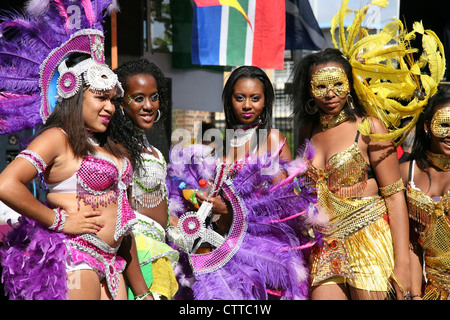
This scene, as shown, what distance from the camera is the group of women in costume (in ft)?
9.66

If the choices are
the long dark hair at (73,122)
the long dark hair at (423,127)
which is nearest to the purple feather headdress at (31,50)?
the long dark hair at (73,122)

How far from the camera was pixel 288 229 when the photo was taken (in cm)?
333

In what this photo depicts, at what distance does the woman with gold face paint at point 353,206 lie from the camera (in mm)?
3336

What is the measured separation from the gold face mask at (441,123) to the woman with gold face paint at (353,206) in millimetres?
298

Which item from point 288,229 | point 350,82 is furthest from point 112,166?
point 350,82

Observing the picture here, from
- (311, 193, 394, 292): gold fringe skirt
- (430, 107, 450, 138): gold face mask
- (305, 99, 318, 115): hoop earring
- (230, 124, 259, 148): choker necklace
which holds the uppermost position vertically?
(305, 99, 318, 115): hoop earring

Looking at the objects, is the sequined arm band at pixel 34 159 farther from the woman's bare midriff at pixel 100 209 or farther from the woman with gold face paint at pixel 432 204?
the woman with gold face paint at pixel 432 204

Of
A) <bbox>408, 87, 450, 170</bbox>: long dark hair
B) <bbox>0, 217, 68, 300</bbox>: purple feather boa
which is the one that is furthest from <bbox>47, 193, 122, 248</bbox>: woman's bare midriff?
<bbox>408, 87, 450, 170</bbox>: long dark hair

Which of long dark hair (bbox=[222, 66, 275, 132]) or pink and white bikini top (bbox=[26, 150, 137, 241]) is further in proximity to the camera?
long dark hair (bbox=[222, 66, 275, 132])

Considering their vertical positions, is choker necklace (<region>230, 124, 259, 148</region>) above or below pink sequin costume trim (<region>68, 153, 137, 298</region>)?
above

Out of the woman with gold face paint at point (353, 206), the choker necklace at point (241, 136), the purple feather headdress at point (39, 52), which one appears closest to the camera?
the purple feather headdress at point (39, 52)

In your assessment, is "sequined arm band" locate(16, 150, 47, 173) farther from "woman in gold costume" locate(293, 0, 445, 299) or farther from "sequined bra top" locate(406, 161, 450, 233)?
"sequined bra top" locate(406, 161, 450, 233)

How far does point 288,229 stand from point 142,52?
286cm

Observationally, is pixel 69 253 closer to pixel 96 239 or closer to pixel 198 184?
pixel 96 239
